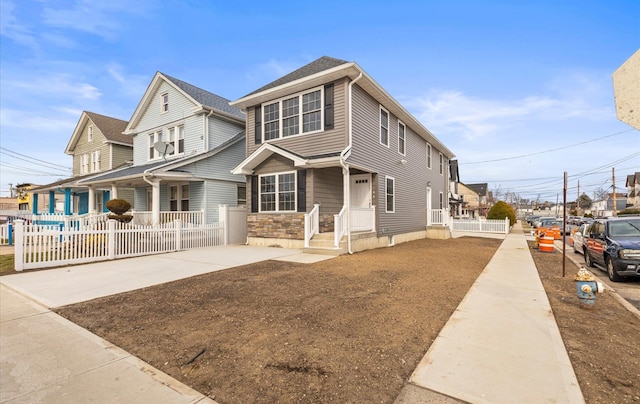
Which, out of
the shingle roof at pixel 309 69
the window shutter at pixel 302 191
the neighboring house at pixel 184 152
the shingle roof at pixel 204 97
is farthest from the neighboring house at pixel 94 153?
the window shutter at pixel 302 191

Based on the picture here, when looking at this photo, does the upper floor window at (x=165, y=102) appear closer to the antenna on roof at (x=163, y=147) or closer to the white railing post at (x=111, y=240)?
the antenna on roof at (x=163, y=147)

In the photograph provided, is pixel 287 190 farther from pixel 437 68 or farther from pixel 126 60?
pixel 126 60

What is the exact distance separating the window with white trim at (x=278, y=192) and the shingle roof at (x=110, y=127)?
15.4 metres

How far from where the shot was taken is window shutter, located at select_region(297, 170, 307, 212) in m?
11.2

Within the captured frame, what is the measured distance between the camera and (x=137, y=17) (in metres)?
11.2

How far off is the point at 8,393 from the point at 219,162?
1377cm

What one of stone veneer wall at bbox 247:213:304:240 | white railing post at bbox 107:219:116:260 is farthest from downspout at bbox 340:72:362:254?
white railing post at bbox 107:219:116:260

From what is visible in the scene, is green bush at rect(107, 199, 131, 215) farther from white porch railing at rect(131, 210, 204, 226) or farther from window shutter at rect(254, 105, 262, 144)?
window shutter at rect(254, 105, 262, 144)

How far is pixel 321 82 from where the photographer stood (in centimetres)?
1117

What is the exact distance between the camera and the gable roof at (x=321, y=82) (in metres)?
10.5

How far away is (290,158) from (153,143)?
12.0 m

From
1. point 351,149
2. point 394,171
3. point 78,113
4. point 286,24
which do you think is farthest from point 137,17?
point 78,113

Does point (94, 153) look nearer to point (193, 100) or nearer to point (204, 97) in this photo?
point (204, 97)

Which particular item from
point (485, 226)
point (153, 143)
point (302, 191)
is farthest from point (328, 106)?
point (485, 226)
